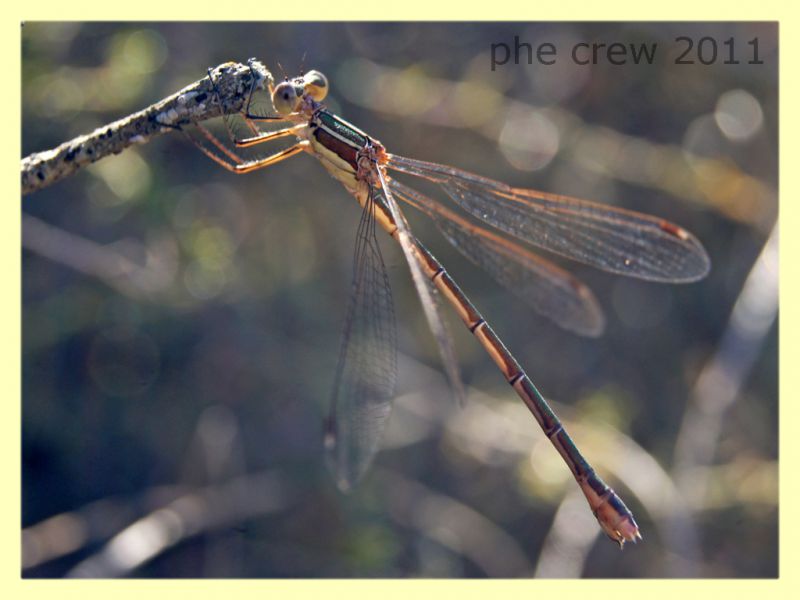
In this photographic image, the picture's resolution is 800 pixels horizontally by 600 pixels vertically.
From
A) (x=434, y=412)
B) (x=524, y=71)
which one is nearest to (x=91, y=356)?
(x=434, y=412)

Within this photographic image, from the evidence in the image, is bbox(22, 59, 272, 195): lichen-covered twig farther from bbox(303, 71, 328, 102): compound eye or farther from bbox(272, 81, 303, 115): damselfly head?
bbox(303, 71, 328, 102): compound eye

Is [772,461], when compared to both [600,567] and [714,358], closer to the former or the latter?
[714,358]

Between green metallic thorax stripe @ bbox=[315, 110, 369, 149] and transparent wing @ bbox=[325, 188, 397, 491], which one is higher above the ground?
green metallic thorax stripe @ bbox=[315, 110, 369, 149]

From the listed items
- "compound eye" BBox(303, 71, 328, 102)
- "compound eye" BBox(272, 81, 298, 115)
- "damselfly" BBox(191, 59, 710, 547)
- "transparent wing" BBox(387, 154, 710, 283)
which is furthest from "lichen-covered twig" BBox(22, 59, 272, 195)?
"transparent wing" BBox(387, 154, 710, 283)

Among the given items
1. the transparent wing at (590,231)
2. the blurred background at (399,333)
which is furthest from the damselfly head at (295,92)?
the blurred background at (399,333)

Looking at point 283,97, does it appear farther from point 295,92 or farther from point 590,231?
point 590,231

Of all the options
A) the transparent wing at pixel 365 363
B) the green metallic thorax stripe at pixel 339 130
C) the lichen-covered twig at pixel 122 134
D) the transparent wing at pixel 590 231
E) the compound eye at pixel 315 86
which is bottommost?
the transparent wing at pixel 365 363

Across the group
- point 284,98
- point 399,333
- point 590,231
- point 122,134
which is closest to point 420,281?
point 284,98

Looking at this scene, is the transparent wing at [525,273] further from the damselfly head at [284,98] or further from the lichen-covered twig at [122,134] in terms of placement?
the lichen-covered twig at [122,134]
